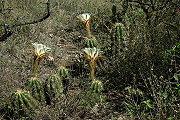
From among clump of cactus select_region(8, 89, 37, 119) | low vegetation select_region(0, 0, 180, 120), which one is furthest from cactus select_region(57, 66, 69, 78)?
clump of cactus select_region(8, 89, 37, 119)

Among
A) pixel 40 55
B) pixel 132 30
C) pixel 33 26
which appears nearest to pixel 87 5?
pixel 33 26

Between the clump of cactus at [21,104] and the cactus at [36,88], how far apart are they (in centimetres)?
11

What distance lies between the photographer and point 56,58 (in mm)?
4977

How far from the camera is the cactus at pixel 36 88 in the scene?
3185 millimetres

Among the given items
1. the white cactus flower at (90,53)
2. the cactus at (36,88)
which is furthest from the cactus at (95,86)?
the cactus at (36,88)

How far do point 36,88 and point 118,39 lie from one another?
60.9 inches

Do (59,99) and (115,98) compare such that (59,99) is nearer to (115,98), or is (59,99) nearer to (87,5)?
(115,98)

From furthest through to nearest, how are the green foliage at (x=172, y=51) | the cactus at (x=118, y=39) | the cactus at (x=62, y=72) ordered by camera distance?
the cactus at (x=118, y=39)
the cactus at (x=62, y=72)
the green foliage at (x=172, y=51)

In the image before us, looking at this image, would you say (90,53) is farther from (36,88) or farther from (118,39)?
(36,88)

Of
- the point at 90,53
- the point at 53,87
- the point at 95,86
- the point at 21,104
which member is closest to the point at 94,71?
the point at 90,53

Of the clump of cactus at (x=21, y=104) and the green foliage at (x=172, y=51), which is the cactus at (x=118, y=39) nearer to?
the green foliage at (x=172, y=51)

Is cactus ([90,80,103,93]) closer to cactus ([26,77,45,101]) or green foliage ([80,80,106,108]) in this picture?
green foliage ([80,80,106,108])

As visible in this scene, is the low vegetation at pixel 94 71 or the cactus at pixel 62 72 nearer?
the low vegetation at pixel 94 71

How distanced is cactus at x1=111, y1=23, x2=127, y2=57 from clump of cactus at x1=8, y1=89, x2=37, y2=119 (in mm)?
1553
